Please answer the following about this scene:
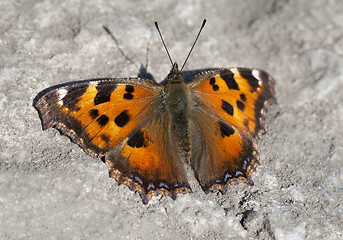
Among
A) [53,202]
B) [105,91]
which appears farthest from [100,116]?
[53,202]

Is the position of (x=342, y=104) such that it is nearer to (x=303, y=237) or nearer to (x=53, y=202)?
(x=303, y=237)

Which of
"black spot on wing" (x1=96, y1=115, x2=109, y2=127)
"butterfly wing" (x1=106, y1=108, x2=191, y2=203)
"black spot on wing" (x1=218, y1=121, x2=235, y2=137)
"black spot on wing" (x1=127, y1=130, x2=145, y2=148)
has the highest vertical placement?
"black spot on wing" (x1=96, y1=115, x2=109, y2=127)

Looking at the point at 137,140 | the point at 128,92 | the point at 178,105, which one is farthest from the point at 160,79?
the point at 137,140

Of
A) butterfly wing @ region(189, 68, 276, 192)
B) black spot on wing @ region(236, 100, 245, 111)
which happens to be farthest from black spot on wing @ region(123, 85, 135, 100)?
black spot on wing @ region(236, 100, 245, 111)

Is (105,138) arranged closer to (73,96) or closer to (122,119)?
(122,119)

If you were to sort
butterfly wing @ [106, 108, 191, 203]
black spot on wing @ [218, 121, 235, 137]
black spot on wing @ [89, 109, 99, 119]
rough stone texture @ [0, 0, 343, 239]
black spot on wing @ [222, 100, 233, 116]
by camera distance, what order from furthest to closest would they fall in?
1. black spot on wing @ [222, 100, 233, 116]
2. black spot on wing @ [218, 121, 235, 137]
3. black spot on wing @ [89, 109, 99, 119]
4. butterfly wing @ [106, 108, 191, 203]
5. rough stone texture @ [0, 0, 343, 239]

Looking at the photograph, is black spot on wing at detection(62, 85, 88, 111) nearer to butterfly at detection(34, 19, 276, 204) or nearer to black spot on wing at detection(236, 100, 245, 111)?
butterfly at detection(34, 19, 276, 204)

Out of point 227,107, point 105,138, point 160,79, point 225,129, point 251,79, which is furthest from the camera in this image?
point 160,79
